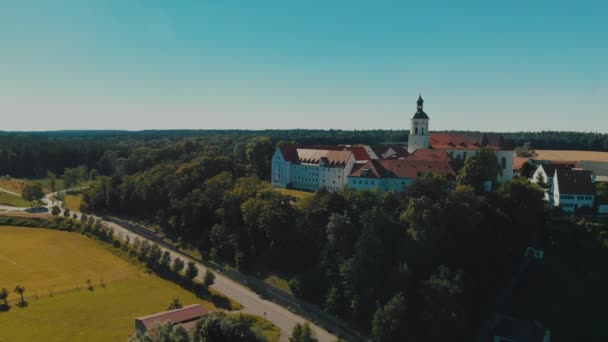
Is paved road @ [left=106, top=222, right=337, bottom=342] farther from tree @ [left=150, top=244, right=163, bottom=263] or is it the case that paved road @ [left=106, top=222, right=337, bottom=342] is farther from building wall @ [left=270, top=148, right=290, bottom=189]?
building wall @ [left=270, top=148, right=290, bottom=189]

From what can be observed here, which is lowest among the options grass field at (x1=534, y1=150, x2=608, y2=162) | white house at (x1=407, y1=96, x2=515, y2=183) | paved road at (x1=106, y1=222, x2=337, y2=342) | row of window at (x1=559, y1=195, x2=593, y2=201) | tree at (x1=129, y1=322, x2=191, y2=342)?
paved road at (x1=106, y1=222, x2=337, y2=342)

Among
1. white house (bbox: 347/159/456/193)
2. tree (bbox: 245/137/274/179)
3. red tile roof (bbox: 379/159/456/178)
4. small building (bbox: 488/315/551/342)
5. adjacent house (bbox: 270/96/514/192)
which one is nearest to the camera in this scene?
small building (bbox: 488/315/551/342)

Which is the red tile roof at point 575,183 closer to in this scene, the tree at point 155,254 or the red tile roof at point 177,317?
the red tile roof at point 177,317

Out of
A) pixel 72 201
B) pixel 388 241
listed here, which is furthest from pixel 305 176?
pixel 72 201

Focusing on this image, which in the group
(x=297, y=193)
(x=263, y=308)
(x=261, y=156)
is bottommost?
(x=263, y=308)

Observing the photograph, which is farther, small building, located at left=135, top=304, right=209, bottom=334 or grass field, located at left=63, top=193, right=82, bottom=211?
grass field, located at left=63, top=193, right=82, bottom=211

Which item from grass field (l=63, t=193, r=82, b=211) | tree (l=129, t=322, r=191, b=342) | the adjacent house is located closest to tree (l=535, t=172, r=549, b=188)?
the adjacent house

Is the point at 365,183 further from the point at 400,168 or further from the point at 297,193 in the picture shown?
the point at 297,193
